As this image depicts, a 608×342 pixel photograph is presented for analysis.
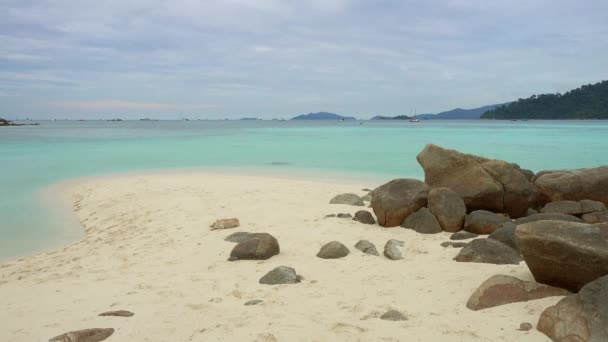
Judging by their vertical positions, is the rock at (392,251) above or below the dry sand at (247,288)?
above

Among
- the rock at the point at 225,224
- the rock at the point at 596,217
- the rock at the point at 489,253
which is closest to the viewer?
the rock at the point at 489,253

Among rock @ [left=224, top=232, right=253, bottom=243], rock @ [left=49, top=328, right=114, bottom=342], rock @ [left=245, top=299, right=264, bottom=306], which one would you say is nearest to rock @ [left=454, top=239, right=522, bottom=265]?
rock @ [left=245, top=299, right=264, bottom=306]

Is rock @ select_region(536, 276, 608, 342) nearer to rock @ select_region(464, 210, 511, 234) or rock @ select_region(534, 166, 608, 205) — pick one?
rock @ select_region(464, 210, 511, 234)

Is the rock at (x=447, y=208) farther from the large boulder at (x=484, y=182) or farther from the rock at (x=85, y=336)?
the rock at (x=85, y=336)

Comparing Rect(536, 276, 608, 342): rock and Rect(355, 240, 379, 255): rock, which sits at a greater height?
Rect(536, 276, 608, 342): rock

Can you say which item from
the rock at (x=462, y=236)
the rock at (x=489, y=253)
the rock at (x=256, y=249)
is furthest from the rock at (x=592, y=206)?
the rock at (x=256, y=249)

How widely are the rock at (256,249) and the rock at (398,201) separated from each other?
7.90 feet

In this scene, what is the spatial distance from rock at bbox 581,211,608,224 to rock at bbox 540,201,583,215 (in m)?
0.17

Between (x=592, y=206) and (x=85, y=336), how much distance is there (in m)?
8.32

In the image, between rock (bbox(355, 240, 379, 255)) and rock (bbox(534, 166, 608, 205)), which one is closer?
rock (bbox(355, 240, 379, 255))

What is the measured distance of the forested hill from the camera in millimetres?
120062

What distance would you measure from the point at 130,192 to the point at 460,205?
32.3 ft

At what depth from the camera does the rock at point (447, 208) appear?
819 centimetres

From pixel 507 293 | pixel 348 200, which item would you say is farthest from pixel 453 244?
pixel 348 200
